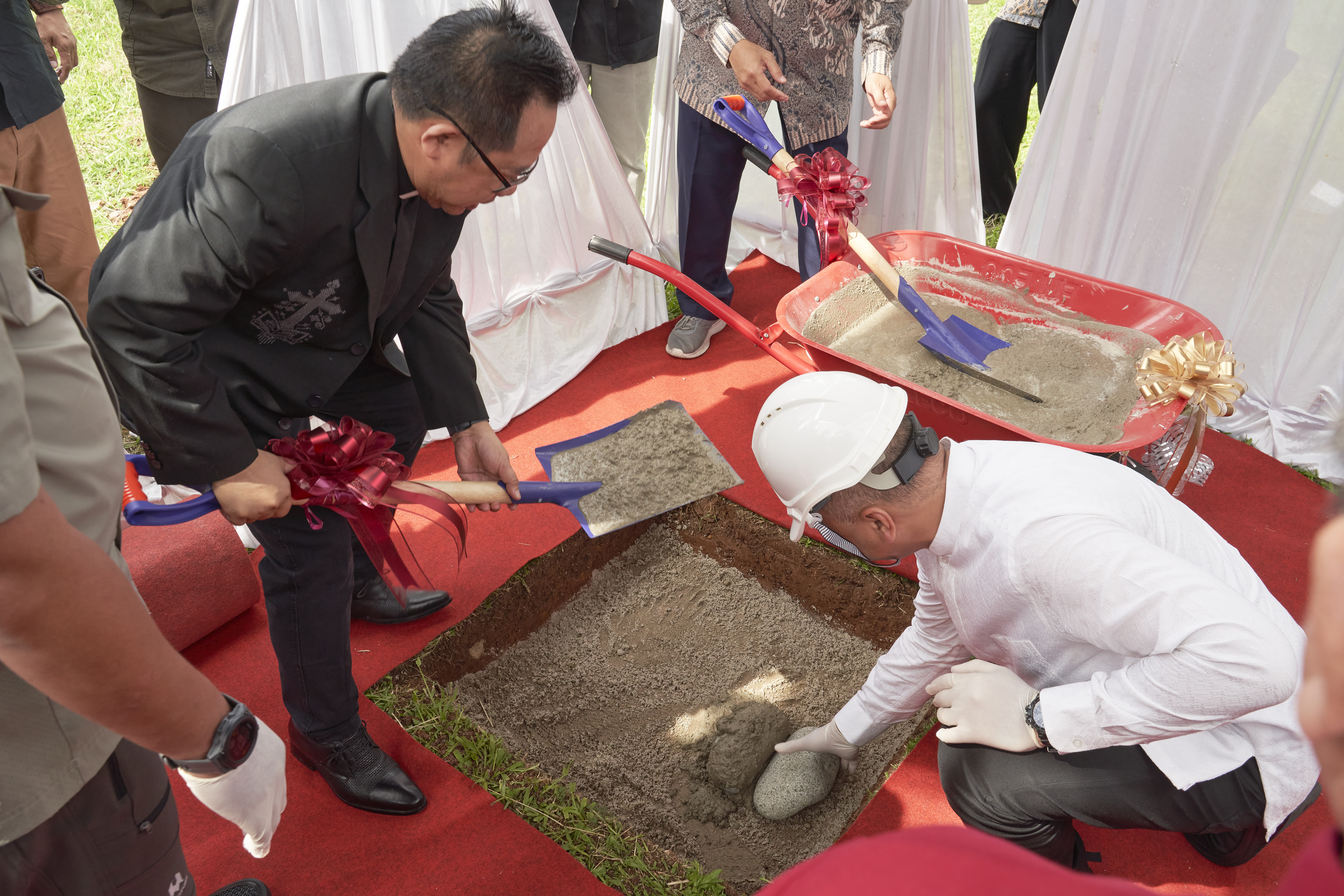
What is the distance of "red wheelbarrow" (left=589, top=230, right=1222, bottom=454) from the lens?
2.43 m

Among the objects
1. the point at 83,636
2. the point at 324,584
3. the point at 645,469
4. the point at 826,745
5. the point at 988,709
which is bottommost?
the point at 826,745

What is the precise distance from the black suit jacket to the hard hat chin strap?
1125 millimetres

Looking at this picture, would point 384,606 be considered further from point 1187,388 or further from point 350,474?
point 1187,388

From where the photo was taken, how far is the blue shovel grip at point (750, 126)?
3.09 m

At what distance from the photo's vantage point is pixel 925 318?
2854 millimetres

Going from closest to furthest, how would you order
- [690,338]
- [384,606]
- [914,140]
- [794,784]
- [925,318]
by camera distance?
[794,784], [384,606], [925,318], [690,338], [914,140]

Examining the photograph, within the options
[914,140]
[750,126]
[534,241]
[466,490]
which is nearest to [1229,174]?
[914,140]

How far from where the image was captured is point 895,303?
3084 mm

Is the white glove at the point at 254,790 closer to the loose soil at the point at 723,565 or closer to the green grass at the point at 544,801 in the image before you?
the green grass at the point at 544,801

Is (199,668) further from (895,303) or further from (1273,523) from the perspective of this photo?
(1273,523)

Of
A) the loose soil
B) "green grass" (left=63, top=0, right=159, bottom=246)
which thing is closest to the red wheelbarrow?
the loose soil

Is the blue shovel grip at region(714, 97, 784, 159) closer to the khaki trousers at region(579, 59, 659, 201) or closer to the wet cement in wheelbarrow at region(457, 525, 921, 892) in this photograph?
the khaki trousers at region(579, 59, 659, 201)

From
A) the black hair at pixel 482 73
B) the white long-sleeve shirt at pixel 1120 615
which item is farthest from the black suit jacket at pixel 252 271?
the white long-sleeve shirt at pixel 1120 615

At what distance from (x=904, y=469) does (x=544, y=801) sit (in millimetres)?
1261
